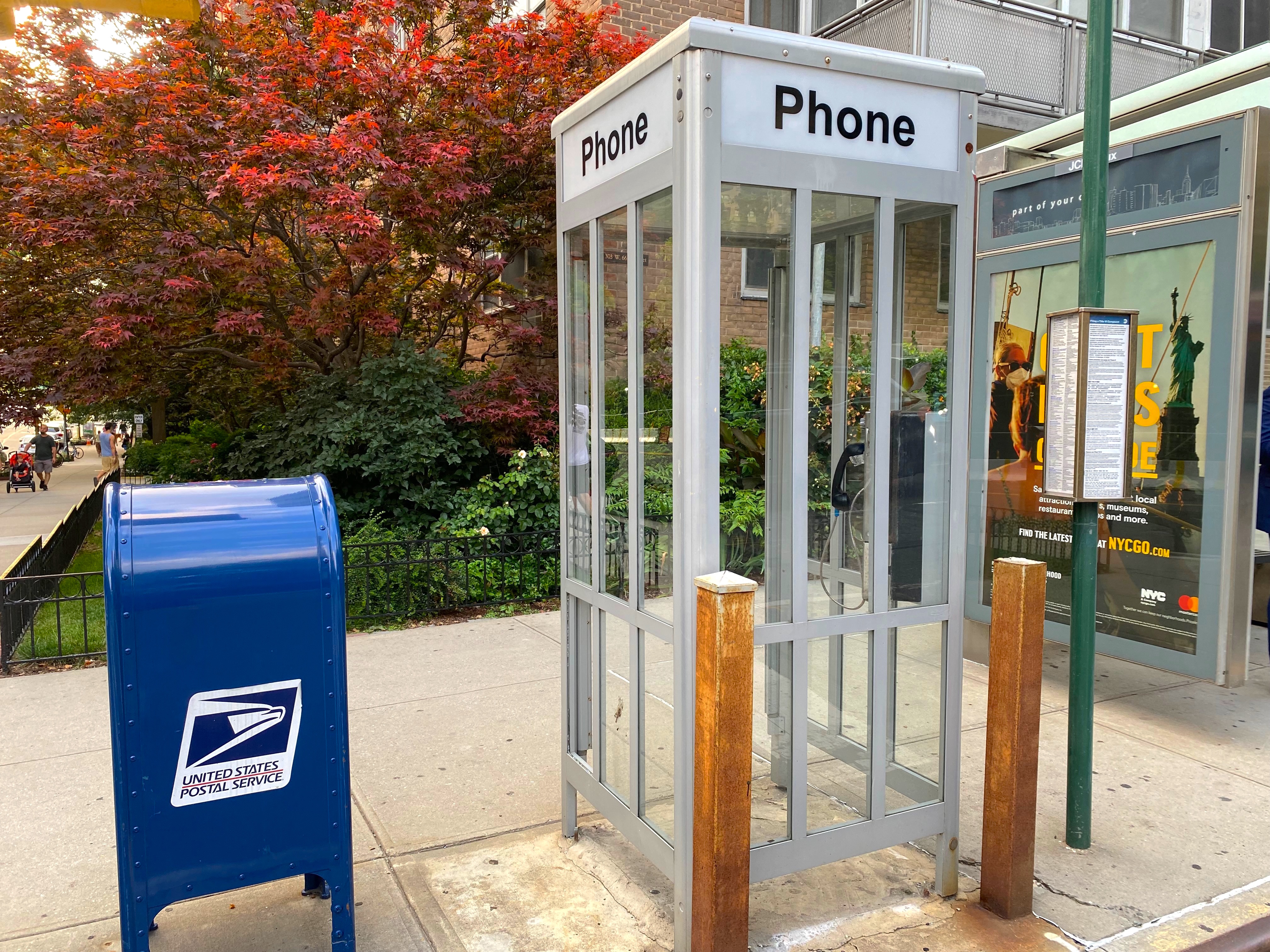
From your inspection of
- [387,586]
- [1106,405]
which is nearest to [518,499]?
[387,586]

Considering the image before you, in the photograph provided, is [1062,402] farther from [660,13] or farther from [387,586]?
[660,13]

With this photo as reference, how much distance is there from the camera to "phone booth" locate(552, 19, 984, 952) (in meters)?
2.86

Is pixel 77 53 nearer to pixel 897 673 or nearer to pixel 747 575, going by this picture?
pixel 747 575

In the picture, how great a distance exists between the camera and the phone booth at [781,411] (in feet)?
9.39

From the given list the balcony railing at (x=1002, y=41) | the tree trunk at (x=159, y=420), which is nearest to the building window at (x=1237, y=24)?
the balcony railing at (x=1002, y=41)

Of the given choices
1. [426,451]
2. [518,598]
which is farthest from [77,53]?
[518,598]

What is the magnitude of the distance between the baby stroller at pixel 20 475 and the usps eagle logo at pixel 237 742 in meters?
23.8

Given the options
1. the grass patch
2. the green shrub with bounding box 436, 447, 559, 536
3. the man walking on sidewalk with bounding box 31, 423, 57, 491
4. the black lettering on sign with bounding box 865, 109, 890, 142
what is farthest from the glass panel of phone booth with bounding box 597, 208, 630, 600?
the man walking on sidewalk with bounding box 31, 423, 57, 491

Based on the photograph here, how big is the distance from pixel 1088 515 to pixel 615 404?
1.85 meters

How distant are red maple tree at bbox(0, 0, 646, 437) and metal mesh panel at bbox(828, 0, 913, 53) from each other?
100 inches

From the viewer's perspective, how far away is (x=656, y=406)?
10.3 feet

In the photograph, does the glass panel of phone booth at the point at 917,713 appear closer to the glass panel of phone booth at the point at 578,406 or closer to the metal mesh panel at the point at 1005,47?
the glass panel of phone booth at the point at 578,406

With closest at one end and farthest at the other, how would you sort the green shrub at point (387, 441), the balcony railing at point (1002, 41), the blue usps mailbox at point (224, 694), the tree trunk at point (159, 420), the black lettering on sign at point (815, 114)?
1. the blue usps mailbox at point (224, 694)
2. the black lettering on sign at point (815, 114)
3. the green shrub at point (387, 441)
4. the balcony railing at point (1002, 41)
5. the tree trunk at point (159, 420)

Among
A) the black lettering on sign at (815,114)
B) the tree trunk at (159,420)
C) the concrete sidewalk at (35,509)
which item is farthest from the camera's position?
the tree trunk at (159,420)
